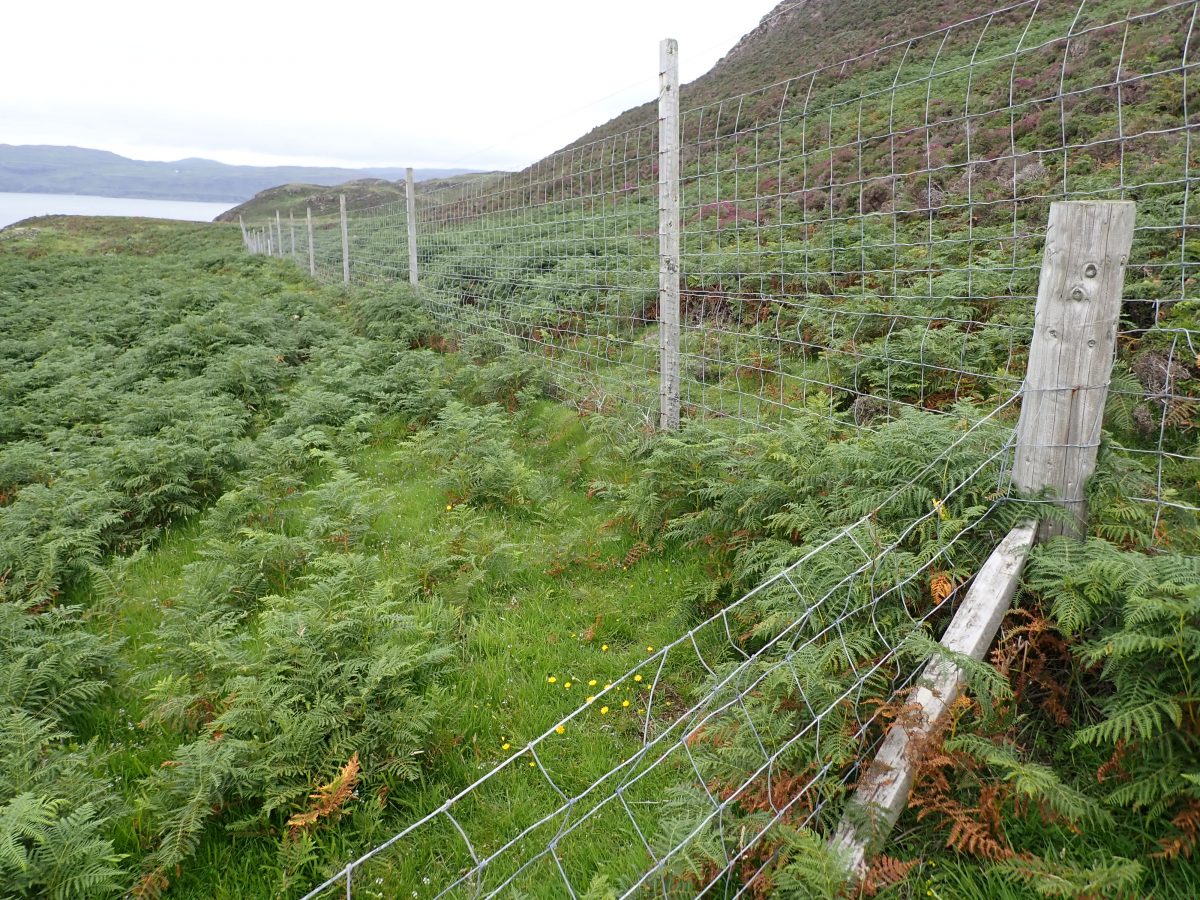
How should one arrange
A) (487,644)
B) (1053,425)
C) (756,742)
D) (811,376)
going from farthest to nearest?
(811,376) → (487,644) → (1053,425) → (756,742)

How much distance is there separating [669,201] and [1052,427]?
11.8ft

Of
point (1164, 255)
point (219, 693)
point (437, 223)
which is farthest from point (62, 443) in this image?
point (1164, 255)

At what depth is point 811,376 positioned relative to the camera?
21.1 feet

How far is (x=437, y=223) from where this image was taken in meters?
12.3

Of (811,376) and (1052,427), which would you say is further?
(811,376)

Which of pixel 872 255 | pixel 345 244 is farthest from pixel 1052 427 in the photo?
pixel 345 244

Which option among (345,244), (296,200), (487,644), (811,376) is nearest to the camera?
(487,644)

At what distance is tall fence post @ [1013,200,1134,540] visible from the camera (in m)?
2.52

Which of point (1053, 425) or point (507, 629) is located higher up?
point (1053, 425)

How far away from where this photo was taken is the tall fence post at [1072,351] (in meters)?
2.52

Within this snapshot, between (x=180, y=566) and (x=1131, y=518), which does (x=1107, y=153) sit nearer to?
(x=1131, y=518)

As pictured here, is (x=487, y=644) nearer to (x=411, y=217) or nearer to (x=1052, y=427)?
(x=1052, y=427)

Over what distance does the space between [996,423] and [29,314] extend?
65.9ft

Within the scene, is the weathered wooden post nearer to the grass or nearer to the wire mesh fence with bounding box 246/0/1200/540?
the wire mesh fence with bounding box 246/0/1200/540
